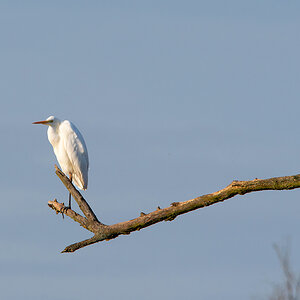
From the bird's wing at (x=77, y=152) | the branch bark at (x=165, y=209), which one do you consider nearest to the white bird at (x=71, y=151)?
the bird's wing at (x=77, y=152)

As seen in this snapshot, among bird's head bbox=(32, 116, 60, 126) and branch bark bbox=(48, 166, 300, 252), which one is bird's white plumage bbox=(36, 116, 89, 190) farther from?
branch bark bbox=(48, 166, 300, 252)

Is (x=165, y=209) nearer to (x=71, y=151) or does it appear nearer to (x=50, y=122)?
(x=71, y=151)

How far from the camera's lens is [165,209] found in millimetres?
11102

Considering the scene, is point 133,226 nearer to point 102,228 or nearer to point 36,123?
point 102,228

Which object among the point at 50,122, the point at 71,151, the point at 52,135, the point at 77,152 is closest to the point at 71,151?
the point at 71,151

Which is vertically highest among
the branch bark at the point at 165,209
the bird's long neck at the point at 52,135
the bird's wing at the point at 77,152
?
the bird's long neck at the point at 52,135

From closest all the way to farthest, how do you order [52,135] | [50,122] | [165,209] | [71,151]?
[165,209] < [71,151] < [52,135] < [50,122]

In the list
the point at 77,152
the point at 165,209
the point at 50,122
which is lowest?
the point at 165,209

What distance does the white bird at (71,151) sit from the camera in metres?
16.8

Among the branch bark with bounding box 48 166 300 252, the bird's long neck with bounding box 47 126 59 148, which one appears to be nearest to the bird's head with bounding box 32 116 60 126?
the bird's long neck with bounding box 47 126 59 148

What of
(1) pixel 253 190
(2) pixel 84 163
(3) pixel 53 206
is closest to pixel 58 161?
(2) pixel 84 163

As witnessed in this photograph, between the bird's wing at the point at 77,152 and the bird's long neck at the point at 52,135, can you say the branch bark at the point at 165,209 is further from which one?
the bird's long neck at the point at 52,135

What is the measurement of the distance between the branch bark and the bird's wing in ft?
12.8

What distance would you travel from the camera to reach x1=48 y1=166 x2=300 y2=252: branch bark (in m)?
10.4
